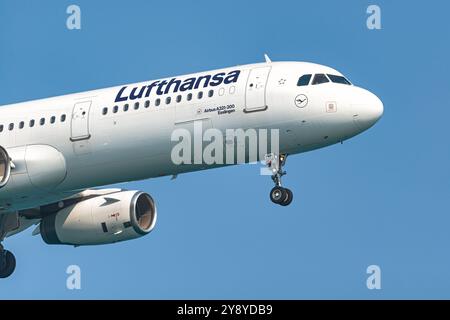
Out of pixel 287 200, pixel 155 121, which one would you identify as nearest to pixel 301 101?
pixel 287 200

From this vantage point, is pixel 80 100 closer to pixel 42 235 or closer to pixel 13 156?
pixel 13 156

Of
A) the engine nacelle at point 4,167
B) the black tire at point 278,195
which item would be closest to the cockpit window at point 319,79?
the black tire at point 278,195

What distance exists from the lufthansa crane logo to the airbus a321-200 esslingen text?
0.01m

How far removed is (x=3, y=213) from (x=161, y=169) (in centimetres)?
972

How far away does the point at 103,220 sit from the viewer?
6312 centimetres

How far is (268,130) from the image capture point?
181 feet

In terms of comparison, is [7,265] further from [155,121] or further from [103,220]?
[155,121]

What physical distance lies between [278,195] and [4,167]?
11.4 metres

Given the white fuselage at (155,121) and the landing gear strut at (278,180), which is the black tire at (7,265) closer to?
the white fuselage at (155,121)

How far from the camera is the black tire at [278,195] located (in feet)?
180

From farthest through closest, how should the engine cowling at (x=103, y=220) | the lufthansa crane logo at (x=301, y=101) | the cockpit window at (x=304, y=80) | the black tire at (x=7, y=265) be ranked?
1. the black tire at (x=7, y=265)
2. the engine cowling at (x=103, y=220)
3. the cockpit window at (x=304, y=80)
4. the lufthansa crane logo at (x=301, y=101)

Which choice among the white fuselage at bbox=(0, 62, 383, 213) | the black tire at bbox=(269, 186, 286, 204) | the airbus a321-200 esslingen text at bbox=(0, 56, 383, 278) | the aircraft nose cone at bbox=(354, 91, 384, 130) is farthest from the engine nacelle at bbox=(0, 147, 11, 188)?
the aircraft nose cone at bbox=(354, 91, 384, 130)

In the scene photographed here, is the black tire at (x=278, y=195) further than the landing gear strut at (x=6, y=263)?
No

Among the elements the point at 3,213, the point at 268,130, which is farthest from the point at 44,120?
the point at 268,130
